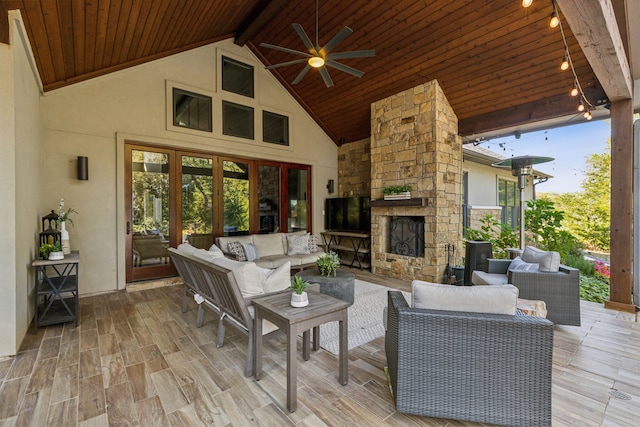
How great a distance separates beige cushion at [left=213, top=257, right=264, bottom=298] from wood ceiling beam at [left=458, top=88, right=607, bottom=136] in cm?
509

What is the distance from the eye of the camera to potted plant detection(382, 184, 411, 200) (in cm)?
561

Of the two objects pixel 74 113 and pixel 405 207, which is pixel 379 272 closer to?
pixel 405 207

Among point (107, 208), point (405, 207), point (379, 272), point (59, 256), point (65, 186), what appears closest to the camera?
point (59, 256)

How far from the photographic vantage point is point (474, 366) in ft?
5.76

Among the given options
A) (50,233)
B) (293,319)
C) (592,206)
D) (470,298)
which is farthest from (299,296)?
(592,206)

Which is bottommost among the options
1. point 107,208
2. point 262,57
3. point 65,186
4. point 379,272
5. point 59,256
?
point 379,272

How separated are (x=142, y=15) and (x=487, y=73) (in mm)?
5212

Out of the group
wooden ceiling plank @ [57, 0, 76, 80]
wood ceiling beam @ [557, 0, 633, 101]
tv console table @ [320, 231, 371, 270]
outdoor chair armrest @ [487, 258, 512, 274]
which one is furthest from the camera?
tv console table @ [320, 231, 371, 270]

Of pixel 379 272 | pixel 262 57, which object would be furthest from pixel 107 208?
pixel 379 272

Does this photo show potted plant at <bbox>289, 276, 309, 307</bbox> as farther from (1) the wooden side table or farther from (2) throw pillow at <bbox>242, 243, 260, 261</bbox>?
(2) throw pillow at <bbox>242, 243, 260, 261</bbox>

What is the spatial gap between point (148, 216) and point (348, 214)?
4.39 meters

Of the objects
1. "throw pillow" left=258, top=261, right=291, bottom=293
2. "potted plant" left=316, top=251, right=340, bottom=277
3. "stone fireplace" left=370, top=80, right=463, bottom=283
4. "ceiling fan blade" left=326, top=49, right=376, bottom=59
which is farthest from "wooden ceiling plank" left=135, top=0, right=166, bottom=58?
"stone fireplace" left=370, top=80, right=463, bottom=283

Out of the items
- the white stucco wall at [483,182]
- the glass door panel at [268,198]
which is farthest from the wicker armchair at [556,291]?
the glass door panel at [268,198]

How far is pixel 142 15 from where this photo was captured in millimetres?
3863
